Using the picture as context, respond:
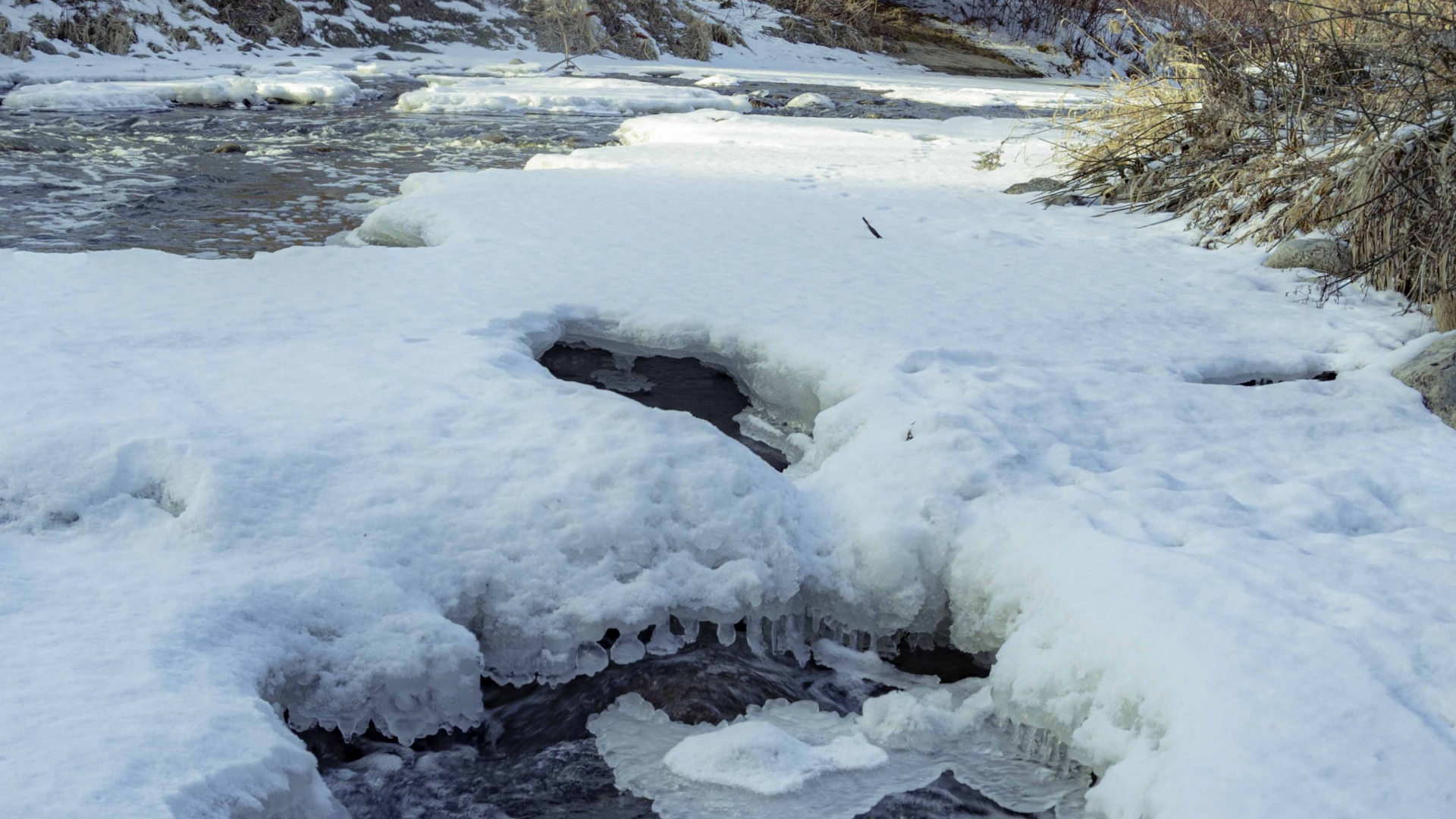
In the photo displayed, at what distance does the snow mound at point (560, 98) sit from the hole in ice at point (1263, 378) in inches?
374

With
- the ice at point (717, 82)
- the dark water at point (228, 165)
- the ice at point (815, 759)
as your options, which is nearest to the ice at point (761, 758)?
the ice at point (815, 759)

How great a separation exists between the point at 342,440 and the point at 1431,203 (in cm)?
432

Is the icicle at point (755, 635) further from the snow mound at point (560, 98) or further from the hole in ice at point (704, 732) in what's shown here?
the snow mound at point (560, 98)

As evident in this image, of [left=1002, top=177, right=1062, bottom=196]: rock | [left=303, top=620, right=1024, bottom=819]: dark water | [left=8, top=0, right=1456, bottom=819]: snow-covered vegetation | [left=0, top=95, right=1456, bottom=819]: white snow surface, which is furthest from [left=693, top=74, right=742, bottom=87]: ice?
[left=303, top=620, right=1024, bottom=819]: dark water

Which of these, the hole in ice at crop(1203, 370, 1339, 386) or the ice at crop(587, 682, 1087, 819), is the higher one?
the hole in ice at crop(1203, 370, 1339, 386)

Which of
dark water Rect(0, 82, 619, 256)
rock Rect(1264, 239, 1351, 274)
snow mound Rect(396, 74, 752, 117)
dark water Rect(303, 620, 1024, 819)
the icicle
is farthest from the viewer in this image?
snow mound Rect(396, 74, 752, 117)

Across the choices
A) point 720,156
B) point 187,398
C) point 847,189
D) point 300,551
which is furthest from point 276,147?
point 300,551

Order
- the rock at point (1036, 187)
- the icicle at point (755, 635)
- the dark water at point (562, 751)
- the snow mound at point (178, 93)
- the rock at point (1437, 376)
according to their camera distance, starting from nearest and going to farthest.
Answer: the dark water at point (562, 751) → the icicle at point (755, 635) → the rock at point (1437, 376) → the rock at point (1036, 187) → the snow mound at point (178, 93)

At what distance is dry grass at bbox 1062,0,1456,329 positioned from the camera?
4.64 m

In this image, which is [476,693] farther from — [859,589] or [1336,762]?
[1336,762]

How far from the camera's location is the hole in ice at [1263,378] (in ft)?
13.2

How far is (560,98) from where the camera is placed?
12.9 m

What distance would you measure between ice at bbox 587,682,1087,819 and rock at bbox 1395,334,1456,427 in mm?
2171

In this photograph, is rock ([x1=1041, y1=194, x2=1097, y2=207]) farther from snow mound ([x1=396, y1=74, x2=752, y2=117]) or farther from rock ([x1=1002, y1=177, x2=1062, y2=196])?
snow mound ([x1=396, y1=74, x2=752, y2=117])
